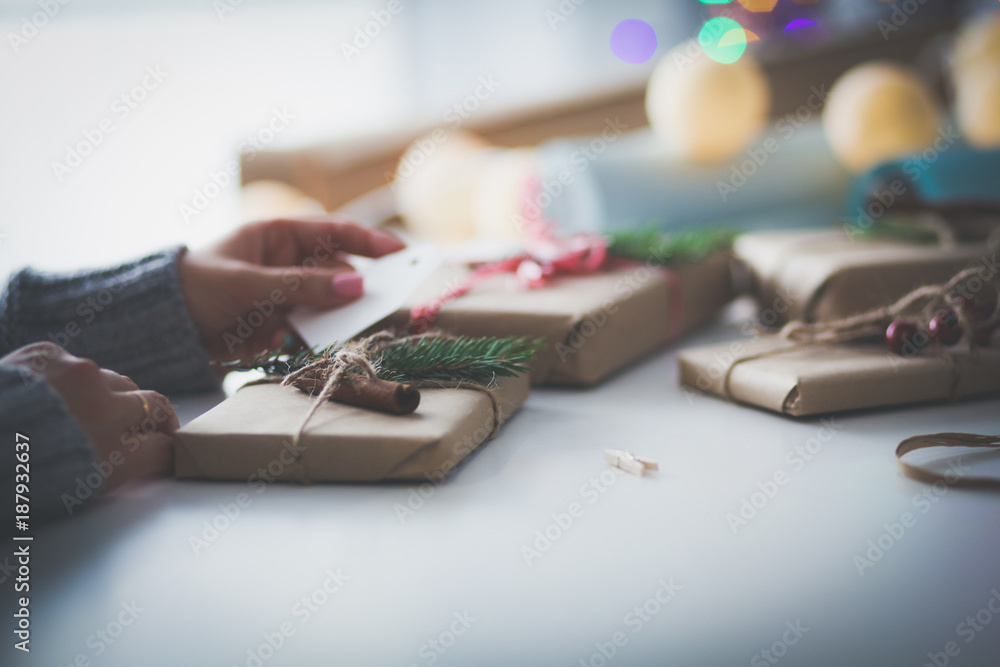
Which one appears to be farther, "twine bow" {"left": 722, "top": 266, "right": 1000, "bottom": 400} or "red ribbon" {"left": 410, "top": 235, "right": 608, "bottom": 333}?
"red ribbon" {"left": 410, "top": 235, "right": 608, "bottom": 333}

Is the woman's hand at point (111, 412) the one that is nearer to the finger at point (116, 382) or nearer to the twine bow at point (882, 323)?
the finger at point (116, 382)

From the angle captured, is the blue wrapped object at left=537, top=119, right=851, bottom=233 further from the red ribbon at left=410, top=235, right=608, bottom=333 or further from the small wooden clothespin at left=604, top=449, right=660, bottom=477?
the small wooden clothespin at left=604, top=449, right=660, bottom=477

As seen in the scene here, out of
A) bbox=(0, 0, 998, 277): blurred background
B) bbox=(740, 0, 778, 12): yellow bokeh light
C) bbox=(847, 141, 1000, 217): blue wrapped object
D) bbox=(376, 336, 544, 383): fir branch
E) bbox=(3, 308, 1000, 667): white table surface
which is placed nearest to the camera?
bbox=(3, 308, 1000, 667): white table surface

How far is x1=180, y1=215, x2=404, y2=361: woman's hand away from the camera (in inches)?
26.6

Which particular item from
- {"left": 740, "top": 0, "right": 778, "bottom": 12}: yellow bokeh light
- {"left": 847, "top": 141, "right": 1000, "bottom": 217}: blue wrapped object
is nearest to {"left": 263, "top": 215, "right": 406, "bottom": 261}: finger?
{"left": 847, "top": 141, "right": 1000, "bottom": 217}: blue wrapped object

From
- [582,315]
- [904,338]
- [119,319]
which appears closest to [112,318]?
[119,319]

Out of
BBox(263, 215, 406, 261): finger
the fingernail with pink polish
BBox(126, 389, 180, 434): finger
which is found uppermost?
BBox(263, 215, 406, 261): finger

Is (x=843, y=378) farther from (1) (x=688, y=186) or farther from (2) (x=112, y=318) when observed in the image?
(1) (x=688, y=186)

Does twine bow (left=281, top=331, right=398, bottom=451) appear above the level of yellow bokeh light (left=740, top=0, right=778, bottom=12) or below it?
below

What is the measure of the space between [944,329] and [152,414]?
61cm

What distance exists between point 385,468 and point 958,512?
1.10ft

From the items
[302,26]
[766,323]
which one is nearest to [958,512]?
[766,323]

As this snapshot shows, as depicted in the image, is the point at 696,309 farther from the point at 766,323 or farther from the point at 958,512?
the point at 958,512

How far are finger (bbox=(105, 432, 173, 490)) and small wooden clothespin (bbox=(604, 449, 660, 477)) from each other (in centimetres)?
30
